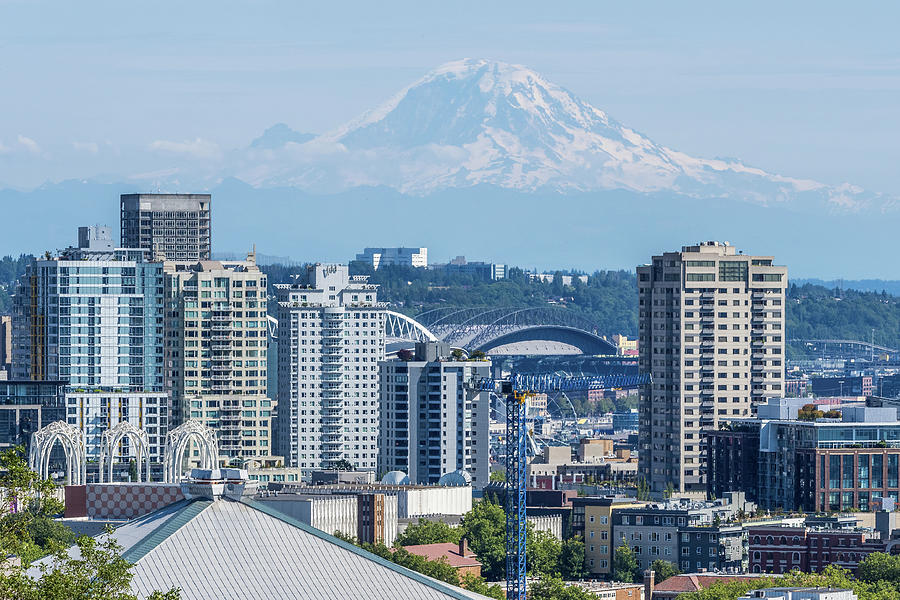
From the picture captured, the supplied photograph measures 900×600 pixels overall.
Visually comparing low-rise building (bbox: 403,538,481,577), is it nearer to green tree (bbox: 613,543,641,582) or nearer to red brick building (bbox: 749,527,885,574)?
green tree (bbox: 613,543,641,582)

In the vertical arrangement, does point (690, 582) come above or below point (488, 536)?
below

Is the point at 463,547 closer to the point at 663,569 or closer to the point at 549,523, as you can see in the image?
the point at 663,569

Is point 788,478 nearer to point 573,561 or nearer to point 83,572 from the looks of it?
point 573,561

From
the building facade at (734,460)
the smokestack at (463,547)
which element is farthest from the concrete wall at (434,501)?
the building facade at (734,460)

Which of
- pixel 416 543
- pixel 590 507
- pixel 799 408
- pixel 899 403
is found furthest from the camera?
pixel 899 403

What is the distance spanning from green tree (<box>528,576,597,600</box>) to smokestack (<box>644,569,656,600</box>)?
504 cm

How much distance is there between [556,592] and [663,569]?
58.7 feet

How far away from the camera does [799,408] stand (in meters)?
183

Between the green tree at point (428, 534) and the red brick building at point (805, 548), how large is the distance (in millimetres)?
16176

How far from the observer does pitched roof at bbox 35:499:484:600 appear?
2990 inches

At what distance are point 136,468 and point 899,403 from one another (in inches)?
2128

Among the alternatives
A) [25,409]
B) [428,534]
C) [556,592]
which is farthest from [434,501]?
[25,409]

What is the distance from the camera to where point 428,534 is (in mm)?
150125

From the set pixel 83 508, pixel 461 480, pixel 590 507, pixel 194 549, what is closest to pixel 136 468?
pixel 461 480
